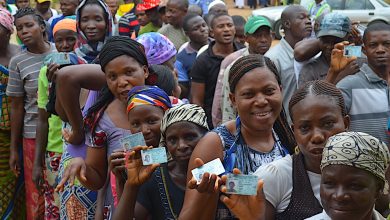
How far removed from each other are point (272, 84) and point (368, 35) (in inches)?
80.5

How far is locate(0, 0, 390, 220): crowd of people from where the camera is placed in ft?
8.68

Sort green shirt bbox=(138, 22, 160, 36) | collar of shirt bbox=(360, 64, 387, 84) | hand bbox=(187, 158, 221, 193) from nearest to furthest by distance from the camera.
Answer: hand bbox=(187, 158, 221, 193)
collar of shirt bbox=(360, 64, 387, 84)
green shirt bbox=(138, 22, 160, 36)

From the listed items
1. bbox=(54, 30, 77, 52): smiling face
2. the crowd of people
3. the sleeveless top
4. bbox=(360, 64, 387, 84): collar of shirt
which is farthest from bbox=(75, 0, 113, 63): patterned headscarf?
the sleeveless top

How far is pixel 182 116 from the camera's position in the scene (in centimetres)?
310

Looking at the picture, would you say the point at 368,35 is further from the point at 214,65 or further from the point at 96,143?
the point at 96,143

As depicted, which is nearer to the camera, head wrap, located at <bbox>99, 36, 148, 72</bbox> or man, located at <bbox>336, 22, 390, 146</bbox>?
head wrap, located at <bbox>99, 36, 148, 72</bbox>

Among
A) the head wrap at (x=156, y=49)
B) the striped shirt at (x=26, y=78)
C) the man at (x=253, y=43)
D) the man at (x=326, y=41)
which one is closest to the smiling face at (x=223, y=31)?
the man at (x=253, y=43)

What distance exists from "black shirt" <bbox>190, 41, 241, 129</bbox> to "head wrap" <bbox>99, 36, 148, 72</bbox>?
2511 mm

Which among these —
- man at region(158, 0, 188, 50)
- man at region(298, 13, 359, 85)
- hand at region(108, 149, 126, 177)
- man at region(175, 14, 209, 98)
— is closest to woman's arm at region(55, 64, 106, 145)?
hand at region(108, 149, 126, 177)

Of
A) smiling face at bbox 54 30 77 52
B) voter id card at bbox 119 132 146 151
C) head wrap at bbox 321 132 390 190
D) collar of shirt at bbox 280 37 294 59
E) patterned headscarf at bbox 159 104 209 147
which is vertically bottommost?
collar of shirt at bbox 280 37 294 59

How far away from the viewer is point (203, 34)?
747cm

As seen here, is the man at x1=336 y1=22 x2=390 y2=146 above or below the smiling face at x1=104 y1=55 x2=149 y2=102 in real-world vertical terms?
below

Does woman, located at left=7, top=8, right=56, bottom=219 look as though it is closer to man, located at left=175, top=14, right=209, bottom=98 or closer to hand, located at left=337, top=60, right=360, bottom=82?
man, located at left=175, top=14, right=209, bottom=98

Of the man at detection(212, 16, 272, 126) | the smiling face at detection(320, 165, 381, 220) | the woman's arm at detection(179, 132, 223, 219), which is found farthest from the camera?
the man at detection(212, 16, 272, 126)
